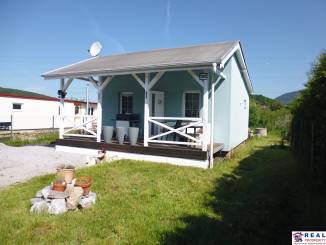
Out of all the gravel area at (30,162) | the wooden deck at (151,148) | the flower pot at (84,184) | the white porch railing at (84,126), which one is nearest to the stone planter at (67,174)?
the flower pot at (84,184)

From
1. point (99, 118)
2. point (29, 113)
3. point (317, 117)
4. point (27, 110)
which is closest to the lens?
point (317, 117)

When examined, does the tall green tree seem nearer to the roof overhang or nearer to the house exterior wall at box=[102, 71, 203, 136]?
the roof overhang

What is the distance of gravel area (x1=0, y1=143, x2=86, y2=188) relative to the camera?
730 centimetres

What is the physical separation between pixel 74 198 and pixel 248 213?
3081mm

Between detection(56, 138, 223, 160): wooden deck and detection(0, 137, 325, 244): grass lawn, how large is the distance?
0.90 m

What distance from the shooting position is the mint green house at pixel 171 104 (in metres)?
8.54

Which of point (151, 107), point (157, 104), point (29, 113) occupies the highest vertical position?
point (157, 104)

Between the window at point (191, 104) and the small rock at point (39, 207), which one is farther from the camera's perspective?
the window at point (191, 104)

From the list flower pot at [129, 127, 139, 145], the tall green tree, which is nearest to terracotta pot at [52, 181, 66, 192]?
flower pot at [129, 127, 139, 145]

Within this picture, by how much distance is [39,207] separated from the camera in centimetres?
464

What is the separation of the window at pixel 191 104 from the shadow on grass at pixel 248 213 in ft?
12.9

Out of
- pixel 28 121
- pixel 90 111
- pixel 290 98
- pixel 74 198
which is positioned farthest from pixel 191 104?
pixel 90 111

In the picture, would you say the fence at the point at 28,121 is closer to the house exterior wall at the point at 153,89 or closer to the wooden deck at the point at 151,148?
the house exterior wall at the point at 153,89

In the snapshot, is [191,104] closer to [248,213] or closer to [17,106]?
[248,213]
